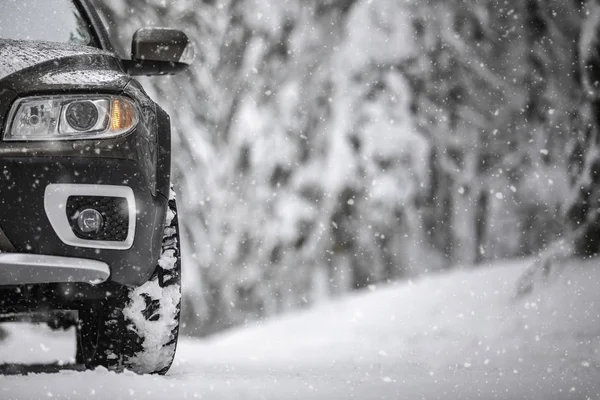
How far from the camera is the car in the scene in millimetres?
2420

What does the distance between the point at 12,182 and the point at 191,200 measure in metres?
7.31

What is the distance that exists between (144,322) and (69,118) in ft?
2.53

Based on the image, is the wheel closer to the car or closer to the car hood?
the car

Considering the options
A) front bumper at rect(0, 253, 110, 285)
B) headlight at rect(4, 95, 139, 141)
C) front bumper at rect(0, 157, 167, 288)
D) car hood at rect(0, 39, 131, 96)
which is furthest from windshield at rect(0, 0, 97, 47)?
front bumper at rect(0, 253, 110, 285)

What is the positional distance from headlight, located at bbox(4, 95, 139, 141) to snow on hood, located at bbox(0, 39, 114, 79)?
136 millimetres

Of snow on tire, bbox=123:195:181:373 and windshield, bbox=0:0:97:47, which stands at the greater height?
windshield, bbox=0:0:97:47

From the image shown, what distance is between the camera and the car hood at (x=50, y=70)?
2.51 meters

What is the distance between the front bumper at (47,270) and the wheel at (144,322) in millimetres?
286

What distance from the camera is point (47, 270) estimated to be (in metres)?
2.42

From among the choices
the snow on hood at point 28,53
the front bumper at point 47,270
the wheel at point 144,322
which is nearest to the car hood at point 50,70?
the snow on hood at point 28,53

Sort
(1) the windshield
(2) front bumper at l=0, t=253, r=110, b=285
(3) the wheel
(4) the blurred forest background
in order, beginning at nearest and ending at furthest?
(2) front bumper at l=0, t=253, r=110, b=285
(3) the wheel
(1) the windshield
(4) the blurred forest background

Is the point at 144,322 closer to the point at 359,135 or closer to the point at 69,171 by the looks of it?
the point at 69,171

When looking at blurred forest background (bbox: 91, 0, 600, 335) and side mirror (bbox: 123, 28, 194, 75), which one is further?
blurred forest background (bbox: 91, 0, 600, 335)

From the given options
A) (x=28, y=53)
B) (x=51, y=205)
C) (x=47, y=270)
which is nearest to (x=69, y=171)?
(x=51, y=205)
